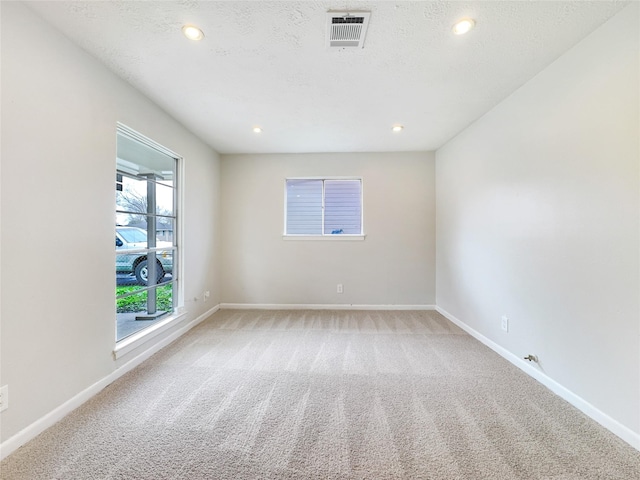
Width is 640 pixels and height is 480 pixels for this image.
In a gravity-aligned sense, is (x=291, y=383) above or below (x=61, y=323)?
below

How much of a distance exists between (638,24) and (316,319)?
11.5ft

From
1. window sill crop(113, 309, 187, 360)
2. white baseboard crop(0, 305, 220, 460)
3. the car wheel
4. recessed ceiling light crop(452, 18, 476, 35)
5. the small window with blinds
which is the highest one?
recessed ceiling light crop(452, 18, 476, 35)

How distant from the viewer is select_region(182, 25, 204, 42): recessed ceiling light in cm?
150

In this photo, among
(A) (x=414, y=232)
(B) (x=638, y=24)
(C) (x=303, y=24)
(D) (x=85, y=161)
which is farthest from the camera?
(A) (x=414, y=232)

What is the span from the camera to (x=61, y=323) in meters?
1.58

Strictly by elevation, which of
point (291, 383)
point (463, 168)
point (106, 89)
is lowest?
point (291, 383)

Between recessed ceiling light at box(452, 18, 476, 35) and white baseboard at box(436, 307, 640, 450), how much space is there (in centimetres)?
241

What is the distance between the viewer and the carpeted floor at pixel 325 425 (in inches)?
48.6

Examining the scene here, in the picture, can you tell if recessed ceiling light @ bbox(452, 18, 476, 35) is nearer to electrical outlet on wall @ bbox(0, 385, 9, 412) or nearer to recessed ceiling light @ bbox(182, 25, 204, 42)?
recessed ceiling light @ bbox(182, 25, 204, 42)

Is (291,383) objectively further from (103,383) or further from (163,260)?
(163,260)

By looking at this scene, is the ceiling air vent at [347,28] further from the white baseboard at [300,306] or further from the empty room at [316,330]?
→ the white baseboard at [300,306]

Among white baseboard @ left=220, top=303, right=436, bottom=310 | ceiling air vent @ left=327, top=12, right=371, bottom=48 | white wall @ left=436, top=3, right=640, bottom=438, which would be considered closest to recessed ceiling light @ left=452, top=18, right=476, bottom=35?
ceiling air vent @ left=327, top=12, right=371, bottom=48

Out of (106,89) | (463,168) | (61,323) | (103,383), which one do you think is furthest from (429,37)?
(103,383)

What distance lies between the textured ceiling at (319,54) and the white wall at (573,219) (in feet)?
0.85
